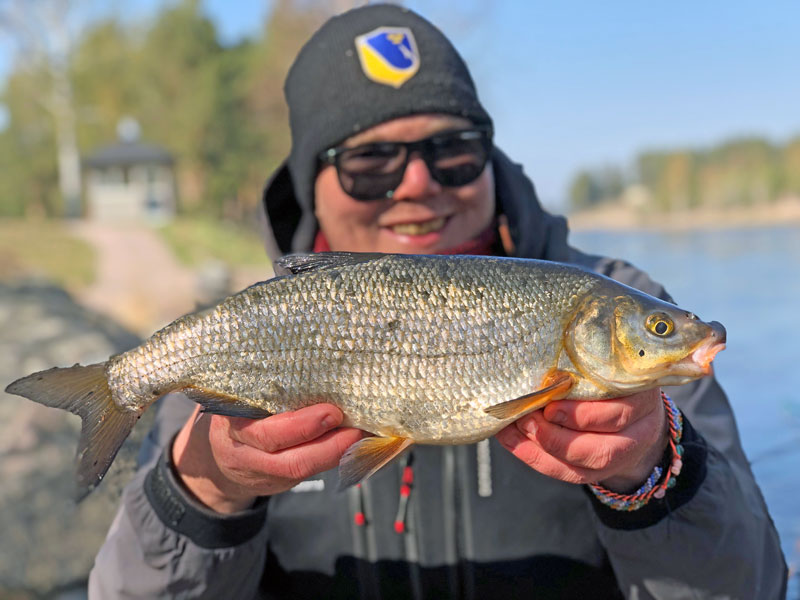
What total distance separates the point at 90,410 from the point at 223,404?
414mm

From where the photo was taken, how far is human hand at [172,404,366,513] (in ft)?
6.62

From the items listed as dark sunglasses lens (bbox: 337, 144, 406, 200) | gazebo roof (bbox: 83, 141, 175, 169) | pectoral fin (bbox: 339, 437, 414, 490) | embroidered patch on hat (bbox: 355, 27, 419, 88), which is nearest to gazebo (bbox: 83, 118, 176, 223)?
gazebo roof (bbox: 83, 141, 175, 169)

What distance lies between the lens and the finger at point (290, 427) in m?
2.00

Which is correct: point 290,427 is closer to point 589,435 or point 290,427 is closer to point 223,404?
point 223,404

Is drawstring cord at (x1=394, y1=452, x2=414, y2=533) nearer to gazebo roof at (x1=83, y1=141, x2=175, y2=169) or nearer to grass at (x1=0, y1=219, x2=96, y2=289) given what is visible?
grass at (x1=0, y1=219, x2=96, y2=289)

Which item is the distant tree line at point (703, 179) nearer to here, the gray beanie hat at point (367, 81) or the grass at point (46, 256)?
the grass at point (46, 256)

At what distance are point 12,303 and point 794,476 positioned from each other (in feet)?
31.0

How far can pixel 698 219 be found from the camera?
52.3m

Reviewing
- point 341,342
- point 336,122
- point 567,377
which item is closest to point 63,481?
point 336,122

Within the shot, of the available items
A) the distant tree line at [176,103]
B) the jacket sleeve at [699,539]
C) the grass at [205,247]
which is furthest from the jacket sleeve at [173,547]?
the distant tree line at [176,103]

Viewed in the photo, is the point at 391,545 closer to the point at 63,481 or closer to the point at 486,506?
the point at 486,506

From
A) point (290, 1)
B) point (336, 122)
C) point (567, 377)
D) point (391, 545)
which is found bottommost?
point (391, 545)

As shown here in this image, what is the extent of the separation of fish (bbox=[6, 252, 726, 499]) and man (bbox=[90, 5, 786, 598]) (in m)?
0.10

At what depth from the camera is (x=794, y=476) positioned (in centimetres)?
416
